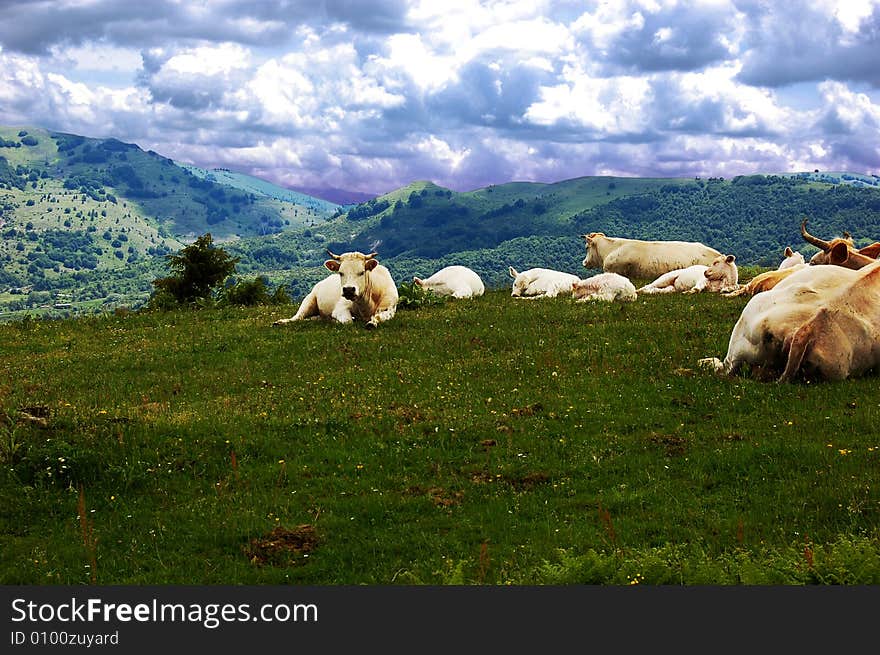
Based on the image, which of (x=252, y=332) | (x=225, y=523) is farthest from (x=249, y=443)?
(x=252, y=332)

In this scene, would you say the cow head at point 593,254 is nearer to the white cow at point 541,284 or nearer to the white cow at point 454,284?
the white cow at point 541,284

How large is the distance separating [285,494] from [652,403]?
6.79 metres

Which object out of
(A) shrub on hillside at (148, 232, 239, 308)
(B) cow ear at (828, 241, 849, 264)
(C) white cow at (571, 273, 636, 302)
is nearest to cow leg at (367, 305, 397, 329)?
(C) white cow at (571, 273, 636, 302)

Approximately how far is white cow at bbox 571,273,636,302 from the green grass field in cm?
838

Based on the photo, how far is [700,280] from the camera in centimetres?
3072

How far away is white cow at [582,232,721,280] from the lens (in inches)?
1473

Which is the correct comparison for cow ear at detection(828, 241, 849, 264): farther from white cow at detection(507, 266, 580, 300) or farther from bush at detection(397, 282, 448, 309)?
bush at detection(397, 282, 448, 309)

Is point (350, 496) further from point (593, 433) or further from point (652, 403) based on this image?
point (652, 403)

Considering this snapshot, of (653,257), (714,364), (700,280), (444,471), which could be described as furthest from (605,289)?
(444,471)

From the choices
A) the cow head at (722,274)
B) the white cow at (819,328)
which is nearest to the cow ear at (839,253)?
the white cow at (819,328)

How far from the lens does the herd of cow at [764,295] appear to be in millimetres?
15234

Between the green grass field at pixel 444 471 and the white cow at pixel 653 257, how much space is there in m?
17.6

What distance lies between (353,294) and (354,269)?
104 cm

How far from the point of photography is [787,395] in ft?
48.1
